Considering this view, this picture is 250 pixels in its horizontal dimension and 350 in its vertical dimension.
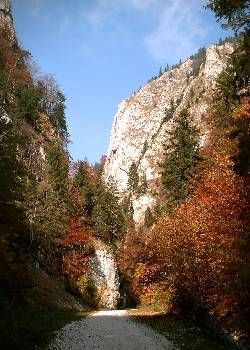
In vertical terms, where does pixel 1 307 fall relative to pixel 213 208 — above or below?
below

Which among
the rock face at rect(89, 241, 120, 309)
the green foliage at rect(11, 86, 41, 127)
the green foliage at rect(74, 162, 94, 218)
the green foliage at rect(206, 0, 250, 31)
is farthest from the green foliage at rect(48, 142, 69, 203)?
the green foliage at rect(206, 0, 250, 31)

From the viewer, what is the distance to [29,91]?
248ft

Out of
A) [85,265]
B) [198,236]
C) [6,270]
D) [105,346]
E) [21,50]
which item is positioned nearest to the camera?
[105,346]

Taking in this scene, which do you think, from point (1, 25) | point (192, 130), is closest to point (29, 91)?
point (1, 25)

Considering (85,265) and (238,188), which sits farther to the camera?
(85,265)

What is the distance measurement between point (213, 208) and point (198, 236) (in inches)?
95.4

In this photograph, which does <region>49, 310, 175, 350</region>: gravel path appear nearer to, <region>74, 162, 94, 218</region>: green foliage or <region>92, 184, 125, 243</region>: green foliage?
<region>92, 184, 125, 243</region>: green foliage

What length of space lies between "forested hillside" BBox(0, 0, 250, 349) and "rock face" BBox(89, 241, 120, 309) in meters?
0.14

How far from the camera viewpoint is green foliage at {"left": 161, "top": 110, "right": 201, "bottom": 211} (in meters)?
39.8

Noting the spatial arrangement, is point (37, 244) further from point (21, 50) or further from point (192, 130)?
point (21, 50)

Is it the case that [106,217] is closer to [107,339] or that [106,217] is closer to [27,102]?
[27,102]

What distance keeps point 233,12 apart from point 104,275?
47506mm

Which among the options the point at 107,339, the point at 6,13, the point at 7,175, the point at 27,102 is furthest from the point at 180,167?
the point at 6,13

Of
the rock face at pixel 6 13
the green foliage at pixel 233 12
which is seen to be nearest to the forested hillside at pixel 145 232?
the green foliage at pixel 233 12
